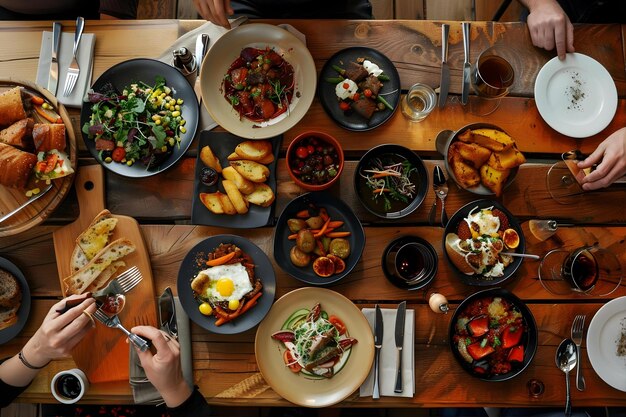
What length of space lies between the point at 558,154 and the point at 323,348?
143 cm

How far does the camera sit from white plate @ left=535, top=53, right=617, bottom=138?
7.24ft

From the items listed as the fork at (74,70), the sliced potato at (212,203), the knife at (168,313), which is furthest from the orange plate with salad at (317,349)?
the fork at (74,70)

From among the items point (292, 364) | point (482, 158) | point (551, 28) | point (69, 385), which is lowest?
point (69, 385)

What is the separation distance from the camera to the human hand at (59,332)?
6.07 ft

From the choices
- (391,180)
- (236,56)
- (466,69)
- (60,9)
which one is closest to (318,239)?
(391,180)

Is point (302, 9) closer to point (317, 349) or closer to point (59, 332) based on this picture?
point (317, 349)

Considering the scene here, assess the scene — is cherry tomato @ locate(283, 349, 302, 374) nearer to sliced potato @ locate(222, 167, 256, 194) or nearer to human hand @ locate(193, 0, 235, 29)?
sliced potato @ locate(222, 167, 256, 194)

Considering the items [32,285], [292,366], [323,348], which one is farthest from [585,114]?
[32,285]

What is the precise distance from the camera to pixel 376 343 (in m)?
2.05

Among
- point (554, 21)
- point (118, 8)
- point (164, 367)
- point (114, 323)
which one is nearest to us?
point (164, 367)

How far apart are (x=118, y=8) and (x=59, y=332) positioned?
5.20 ft

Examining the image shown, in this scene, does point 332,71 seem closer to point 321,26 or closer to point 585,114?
point 321,26

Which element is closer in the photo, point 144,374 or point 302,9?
point 144,374

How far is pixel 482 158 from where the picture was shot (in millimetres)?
2068
